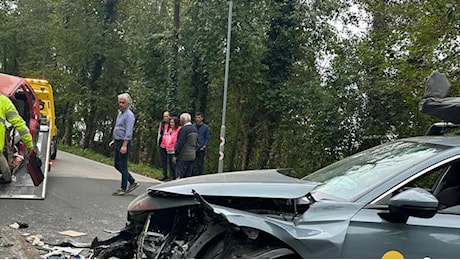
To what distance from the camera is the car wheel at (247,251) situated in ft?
10.7

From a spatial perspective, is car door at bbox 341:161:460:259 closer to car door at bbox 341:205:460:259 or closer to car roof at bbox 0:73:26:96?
car door at bbox 341:205:460:259

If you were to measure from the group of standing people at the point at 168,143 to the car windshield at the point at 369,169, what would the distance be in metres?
5.51

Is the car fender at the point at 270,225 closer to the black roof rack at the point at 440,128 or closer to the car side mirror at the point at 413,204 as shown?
the car side mirror at the point at 413,204

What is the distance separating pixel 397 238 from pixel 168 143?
9.61 meters

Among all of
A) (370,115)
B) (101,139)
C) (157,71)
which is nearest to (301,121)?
(370,115)

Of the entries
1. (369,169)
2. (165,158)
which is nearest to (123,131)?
(165,158)

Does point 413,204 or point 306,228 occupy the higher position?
point 413,204

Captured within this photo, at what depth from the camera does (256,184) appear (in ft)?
11.9

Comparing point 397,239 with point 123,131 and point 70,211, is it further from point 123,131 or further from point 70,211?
point 123,131

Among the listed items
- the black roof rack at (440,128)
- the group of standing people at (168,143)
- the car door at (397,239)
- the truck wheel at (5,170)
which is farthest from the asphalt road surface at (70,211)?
the black roof rack at (440,128)

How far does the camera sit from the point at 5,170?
861 cm

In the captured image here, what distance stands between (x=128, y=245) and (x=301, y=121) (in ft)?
45.7

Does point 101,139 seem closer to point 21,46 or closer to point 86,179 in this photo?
point 21,46

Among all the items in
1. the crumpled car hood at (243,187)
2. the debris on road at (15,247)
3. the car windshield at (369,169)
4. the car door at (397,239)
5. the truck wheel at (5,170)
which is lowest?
the debris on road at (15,247)
